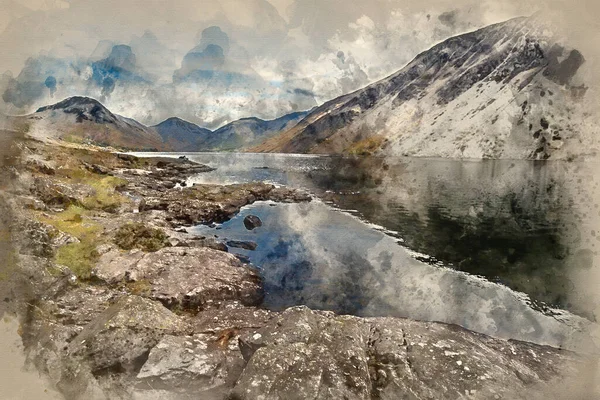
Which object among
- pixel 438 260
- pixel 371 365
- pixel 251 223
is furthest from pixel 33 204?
pixel 438 260

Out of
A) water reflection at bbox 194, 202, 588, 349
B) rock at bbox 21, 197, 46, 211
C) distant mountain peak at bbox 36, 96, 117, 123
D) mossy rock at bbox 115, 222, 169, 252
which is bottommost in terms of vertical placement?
water reflection at bbox 194, 202, 588, 349

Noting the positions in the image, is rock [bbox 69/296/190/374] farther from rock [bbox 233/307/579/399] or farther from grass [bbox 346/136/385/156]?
grass [bbox 346/136/385/156]

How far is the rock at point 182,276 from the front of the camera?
11.5m

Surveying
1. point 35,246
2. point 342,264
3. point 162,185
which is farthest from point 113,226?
point 162,185

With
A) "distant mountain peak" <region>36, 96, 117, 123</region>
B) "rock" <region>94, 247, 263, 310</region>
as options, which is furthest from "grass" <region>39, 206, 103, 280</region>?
"distant mountain peak" <region>36, 96, 117, 123</region>

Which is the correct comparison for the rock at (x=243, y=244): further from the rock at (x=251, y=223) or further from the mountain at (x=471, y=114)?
the mountain at (x=471, y=114)

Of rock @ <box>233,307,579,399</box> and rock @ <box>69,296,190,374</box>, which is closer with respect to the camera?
rock @ <box>233,307,579,399</box>

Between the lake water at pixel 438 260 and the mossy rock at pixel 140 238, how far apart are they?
5.62m

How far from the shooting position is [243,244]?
75.0ft

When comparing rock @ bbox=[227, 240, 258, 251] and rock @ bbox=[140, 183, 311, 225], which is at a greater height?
rock @ bbox=[140, 183, 311, 225]

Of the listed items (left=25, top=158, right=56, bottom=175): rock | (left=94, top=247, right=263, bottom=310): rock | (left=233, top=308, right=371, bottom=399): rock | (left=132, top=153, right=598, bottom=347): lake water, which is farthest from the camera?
(left=25, top=158, right=56, bottom=175): rock

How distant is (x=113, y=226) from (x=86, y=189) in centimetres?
530

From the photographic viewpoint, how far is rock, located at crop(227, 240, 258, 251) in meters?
22.3

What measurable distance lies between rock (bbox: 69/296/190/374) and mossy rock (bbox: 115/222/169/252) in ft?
21.7
